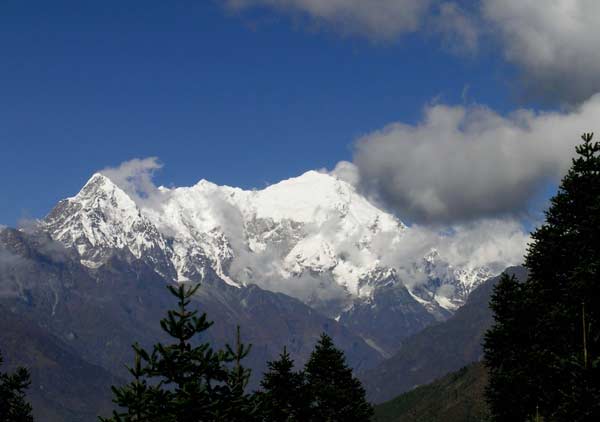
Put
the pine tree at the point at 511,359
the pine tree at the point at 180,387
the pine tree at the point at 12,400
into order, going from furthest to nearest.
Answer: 1. the pine tree at the point at 12,400
2. the pine tree at the point at 511,359
3. the pine tree at the point at 180,387

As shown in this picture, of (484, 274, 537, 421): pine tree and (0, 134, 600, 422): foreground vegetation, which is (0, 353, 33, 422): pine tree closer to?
(0, 134, 600, 422): foreground vegetation

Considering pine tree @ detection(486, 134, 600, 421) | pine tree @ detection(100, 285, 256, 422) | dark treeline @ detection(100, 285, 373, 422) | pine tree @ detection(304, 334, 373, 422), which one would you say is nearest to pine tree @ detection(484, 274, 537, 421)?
pine tree @ detection(486, 134, 600, 421)

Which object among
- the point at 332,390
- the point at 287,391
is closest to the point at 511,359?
the point at 332,390

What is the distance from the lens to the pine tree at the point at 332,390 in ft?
193

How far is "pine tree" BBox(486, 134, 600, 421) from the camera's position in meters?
44.3

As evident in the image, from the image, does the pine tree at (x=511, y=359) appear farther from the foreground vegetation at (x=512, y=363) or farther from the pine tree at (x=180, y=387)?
the pine tree at (x=180, y=387)

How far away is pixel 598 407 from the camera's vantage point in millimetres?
34156

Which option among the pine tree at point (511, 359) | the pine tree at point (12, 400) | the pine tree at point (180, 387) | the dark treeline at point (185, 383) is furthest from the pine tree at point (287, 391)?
the pine tree at point (180, 387)

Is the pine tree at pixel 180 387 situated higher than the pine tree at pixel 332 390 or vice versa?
the pine tree at pixel 332 390

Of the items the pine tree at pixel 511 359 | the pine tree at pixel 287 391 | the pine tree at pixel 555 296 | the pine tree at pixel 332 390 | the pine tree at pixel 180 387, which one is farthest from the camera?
the pine tree at pixel 332 390

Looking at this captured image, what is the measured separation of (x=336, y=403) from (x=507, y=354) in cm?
1315

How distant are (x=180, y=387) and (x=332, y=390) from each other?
Answer: 32.2 m

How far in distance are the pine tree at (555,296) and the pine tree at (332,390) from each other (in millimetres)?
9963

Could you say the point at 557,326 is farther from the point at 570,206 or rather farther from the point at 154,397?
the point at 154,397
